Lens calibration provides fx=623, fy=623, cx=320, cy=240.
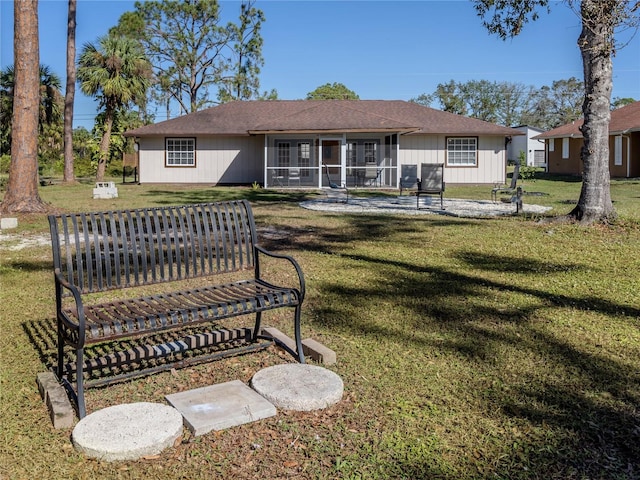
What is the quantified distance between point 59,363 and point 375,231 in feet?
25.0

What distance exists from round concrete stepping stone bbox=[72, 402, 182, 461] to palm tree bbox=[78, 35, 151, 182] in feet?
90.4

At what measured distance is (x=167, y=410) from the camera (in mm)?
3359

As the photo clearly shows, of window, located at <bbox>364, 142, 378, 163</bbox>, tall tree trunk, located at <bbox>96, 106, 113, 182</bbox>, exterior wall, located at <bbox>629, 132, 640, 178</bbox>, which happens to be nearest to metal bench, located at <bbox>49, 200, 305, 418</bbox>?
window, located at <bbox>364, 142, 378, 163</bbox>

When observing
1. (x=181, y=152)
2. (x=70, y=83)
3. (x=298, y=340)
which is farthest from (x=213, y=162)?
(x=298, y=340)

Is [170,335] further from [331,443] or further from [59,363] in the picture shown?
[331,443]

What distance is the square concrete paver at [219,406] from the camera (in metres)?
3.33

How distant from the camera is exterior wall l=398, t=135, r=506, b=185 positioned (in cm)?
2686

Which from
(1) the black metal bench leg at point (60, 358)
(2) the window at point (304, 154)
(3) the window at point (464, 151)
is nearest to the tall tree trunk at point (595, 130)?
(1) the black metal bench leg at point (60, 358)

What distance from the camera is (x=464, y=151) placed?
27.1 metres

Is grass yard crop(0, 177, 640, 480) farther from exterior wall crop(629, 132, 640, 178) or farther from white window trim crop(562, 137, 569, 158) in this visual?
white window trim crop(562, 137, 569, 158)

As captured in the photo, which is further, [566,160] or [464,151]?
[566,160]

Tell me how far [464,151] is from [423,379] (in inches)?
956

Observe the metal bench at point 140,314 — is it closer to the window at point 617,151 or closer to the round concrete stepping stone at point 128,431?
the round concrete stepping stone at point 128,431

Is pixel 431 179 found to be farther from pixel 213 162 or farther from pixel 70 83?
pixel 70 83
